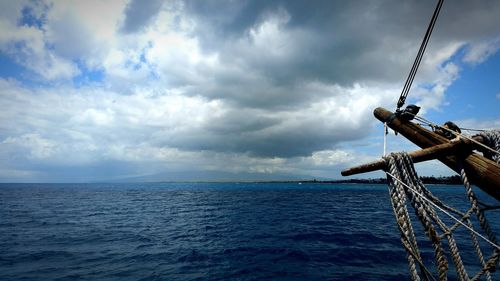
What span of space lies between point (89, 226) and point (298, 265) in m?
26.7

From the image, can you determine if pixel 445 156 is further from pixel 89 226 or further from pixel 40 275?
pixel 89 226

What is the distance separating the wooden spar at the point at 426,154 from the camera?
19.1ft

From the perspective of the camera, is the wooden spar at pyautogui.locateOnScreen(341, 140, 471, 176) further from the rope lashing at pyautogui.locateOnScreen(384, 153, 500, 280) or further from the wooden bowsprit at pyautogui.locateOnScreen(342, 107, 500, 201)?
the rope lashing at pyautogui.locateOnScreen(384, 153, 500, 280)

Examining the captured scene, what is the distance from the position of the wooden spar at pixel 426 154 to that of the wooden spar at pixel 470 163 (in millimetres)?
231

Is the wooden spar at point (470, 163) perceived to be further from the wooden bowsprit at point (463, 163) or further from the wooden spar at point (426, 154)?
the wooden spar at point (426, 154)

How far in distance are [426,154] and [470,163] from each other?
37.8 inches

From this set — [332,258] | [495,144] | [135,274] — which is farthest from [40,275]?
[495,144]

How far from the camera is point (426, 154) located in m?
5.97

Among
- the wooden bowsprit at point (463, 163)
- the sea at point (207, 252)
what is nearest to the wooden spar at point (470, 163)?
the wooden bowsprit at point (463, 163)

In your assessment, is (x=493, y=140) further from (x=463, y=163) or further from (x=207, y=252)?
(x=207, y=252)

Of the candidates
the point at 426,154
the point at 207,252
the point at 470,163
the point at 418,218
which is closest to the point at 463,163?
the point at 470,163

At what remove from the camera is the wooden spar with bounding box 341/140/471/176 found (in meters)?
5.81

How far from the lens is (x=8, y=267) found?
16.5 metres

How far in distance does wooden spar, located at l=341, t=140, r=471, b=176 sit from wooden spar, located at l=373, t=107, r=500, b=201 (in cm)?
23
